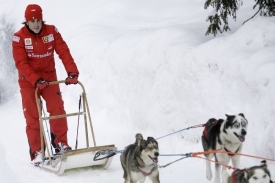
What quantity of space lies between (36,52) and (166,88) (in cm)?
232

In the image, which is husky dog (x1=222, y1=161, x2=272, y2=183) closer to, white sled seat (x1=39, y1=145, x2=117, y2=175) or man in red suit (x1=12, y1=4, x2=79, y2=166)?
white sled seat (x1=39, y1=145, x2=117, y2=175)

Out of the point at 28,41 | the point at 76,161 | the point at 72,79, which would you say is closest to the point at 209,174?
the point at 76,161

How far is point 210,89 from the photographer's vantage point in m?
7.05

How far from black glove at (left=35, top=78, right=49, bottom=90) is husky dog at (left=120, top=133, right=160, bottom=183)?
1.50m

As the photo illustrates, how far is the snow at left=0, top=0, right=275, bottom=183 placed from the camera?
6.17 meters

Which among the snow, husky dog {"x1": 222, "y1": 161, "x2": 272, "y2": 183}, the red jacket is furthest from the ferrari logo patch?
husky dog {"x1": 222, "y1": 161, "x2": 272, "y2": 183}

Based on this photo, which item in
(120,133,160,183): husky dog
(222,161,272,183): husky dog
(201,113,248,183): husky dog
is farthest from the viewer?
(201,113,248,183): husky dog

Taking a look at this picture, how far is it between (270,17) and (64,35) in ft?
21.7

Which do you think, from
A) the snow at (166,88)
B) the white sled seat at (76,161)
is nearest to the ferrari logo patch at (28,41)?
the white sled seat at (76,161)

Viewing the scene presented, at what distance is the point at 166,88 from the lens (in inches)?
314

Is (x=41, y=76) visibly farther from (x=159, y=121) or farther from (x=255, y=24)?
(x=255, y=24)

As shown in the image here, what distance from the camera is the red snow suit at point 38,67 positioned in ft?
20.9

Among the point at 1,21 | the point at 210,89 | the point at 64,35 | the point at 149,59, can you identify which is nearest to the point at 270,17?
the point at 210,89

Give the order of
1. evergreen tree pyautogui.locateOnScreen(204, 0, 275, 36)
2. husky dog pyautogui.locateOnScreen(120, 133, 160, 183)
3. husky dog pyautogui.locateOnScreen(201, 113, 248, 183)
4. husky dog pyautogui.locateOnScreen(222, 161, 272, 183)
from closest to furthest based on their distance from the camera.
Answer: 1. husky dog pyautogui.locateOnScreen(222, 161, 272, 183)
2. husky dog pyautogui.locateOnScreen(120, 133, 160, 183)
3. husky dog pyautogui.locateOnScreen(201, 113, 248, 183)
4. evergreen tree pyautogui.locateOnScreen(204, 0, 275, 36)
